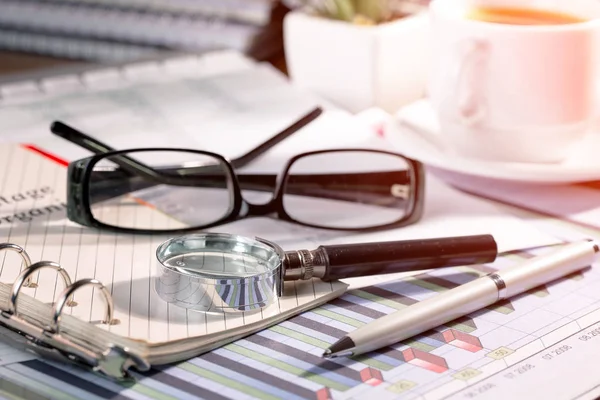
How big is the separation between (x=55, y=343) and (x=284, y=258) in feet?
0.45

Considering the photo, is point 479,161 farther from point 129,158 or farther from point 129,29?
point 129,29

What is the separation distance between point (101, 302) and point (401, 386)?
0.17 meters

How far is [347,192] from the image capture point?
71 centimetres

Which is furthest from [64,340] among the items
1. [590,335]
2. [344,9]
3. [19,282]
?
[344,9]

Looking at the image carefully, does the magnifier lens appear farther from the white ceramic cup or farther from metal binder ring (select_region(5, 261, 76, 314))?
the white ceramic cup

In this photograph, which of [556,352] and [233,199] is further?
[233,199]

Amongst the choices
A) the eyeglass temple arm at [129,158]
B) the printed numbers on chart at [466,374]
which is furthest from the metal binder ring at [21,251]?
the printed numbers on chart at [466,374]

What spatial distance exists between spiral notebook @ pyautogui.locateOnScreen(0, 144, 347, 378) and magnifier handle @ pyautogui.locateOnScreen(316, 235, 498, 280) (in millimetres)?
16

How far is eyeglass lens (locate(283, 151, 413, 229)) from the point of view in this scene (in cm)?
68

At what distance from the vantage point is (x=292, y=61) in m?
0.99

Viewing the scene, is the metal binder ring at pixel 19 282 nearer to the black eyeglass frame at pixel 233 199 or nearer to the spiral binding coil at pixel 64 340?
the spiral binding coil at pixel 64 340

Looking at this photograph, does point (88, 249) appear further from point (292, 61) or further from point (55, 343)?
point (292, 61)

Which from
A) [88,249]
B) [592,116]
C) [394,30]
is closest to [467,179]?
[592,116]

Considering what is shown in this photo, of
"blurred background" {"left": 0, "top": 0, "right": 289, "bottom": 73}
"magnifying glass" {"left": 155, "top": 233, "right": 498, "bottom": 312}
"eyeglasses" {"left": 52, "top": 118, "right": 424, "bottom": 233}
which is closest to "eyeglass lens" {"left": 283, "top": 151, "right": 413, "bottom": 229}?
"eyeglasses" {"left": 52, "top": 118, "right": 424, "bottom": 233}
